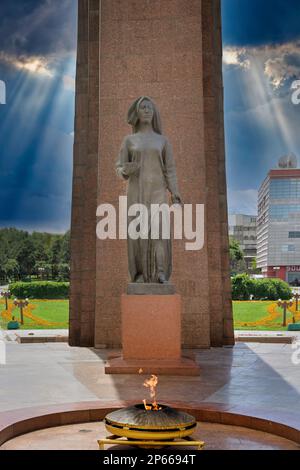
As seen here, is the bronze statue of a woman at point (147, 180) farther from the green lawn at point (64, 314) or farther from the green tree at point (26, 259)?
the green tree at point (26, 259)

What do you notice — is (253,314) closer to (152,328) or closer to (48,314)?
(48,314)

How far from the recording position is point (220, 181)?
13602 mm

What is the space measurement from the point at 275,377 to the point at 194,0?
7993 mm

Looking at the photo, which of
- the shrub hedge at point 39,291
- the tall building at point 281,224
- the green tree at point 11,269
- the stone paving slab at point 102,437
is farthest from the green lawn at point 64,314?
the tall building at point 281,224

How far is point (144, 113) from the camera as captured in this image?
31.9 ft

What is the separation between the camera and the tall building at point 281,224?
3324 inches

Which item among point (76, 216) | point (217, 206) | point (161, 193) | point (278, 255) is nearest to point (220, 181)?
point (217, 206)

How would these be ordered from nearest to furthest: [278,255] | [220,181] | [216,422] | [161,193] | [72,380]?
[216,422] < [72,380] < [161,193] < [220,181] < [278,255]

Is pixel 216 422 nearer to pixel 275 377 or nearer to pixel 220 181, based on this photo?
pixel 275 377

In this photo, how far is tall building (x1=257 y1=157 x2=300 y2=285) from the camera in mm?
84438

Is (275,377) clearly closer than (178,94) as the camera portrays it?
Yes

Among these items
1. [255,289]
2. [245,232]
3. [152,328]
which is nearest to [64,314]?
[255,289]

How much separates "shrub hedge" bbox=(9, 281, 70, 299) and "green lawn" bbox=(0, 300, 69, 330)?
1063 millimetres

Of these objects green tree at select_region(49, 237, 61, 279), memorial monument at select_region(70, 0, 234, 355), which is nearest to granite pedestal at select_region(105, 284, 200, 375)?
memorial monument at select_region(70, 0, 234, 355)
